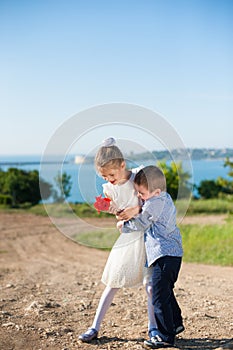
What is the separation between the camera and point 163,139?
348 cm

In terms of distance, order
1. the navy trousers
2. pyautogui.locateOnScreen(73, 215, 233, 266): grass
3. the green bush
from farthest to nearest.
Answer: the green bush → pyautogui.locateOnScreen(73, 215, 233, 266): grass → the navy trousers

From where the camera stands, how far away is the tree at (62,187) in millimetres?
3782

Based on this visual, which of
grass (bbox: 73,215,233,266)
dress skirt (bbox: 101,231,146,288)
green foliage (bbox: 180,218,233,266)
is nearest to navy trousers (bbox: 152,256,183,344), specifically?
dress skirt (bbox: 101,231,146,288)

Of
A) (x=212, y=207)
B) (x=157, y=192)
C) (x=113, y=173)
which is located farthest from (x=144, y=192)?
(x=212, y=207)

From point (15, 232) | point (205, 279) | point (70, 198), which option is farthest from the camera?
point (15, 232)

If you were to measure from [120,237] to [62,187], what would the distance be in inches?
25.0

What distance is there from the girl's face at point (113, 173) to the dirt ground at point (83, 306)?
1.07 m

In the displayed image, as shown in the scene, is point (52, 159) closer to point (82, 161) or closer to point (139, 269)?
point (82, 161)

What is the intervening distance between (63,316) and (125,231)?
1.57 metres

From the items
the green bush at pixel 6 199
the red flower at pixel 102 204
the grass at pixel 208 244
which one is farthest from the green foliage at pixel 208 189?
the red flower at pixel 102 204

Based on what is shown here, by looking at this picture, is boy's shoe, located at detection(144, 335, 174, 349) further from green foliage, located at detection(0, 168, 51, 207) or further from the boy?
green foliage, located at detection(0, 168, 51, 207)

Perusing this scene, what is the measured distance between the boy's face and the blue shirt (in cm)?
2

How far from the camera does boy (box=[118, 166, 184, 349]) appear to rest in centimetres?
337

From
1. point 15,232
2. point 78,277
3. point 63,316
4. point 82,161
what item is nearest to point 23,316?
point 63,316
